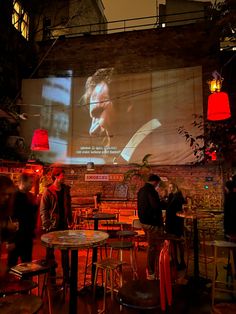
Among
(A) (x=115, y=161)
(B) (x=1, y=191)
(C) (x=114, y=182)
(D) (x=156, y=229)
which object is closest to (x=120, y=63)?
(A) (x=115, y=161)

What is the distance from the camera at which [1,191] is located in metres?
2.36

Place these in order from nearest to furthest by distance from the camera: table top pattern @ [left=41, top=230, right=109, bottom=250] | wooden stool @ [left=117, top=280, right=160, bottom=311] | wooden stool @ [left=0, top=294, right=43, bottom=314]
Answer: wooden stool @ [left=0, top=294, right=43, bottom=314], wooden stool @ [left=117, top=280, right=160, bottom=311], table top pattern @ [left=41, top=230, right=109, bottom=250]

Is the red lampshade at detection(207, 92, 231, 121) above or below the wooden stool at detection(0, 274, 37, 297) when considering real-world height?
above

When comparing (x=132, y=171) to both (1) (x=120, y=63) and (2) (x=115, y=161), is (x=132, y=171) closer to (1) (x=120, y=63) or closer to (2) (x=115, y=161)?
(2) (x=115, y=161)

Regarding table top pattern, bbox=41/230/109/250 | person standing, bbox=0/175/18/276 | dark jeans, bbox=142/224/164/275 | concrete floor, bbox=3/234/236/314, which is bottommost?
concrete floor, bbox=3/234/236/314

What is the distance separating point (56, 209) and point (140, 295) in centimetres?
283

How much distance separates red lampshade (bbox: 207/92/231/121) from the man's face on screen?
530 centimetres

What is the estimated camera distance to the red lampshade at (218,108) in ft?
17.6

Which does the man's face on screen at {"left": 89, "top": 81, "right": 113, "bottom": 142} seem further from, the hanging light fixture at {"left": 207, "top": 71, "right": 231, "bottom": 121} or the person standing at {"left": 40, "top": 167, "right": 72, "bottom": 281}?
the person standing at {"left": 40, "top": 167, "right": 72, "bottom": 281}

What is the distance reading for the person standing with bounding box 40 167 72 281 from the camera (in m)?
4.81

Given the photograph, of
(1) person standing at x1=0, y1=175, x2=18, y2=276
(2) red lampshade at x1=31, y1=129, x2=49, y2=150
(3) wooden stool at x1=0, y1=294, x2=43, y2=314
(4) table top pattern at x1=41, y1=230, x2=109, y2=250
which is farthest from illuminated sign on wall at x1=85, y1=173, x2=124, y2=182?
(3) wooden stool at x1=0, y1=294, x2=43, y2=314

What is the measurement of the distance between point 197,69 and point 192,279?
7.02 meters

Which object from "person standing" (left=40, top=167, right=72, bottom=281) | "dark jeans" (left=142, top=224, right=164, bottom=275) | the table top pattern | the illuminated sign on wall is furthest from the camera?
the illuminated sign on wall

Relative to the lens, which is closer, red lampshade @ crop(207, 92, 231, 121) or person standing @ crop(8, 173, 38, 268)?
person standing @ crop(8, 173, 38, 268)
